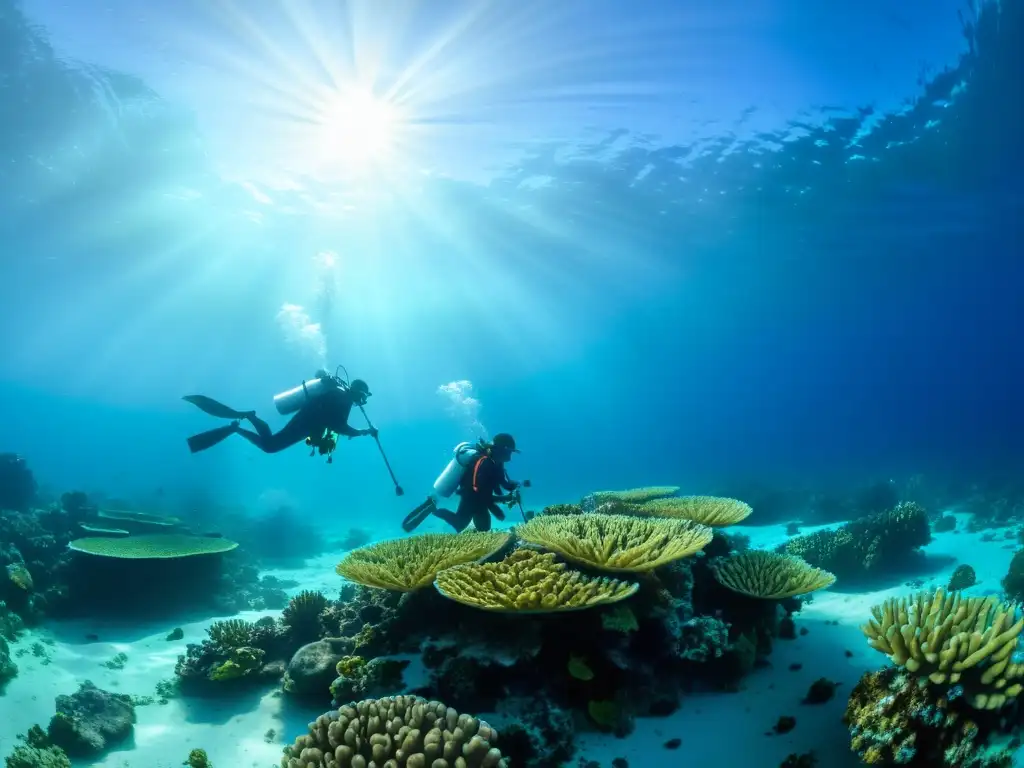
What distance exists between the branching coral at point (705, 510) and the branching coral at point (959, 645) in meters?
2.30

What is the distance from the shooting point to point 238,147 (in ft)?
87.5

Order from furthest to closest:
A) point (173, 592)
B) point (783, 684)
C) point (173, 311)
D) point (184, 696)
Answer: point (173, 311) < point (173, 592) < point (184, 696) < point (783, 684)

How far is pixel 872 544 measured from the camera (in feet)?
32.7

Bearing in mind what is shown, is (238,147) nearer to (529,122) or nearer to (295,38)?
(295,38)

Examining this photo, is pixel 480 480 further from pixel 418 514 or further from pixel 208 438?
pixel 208 438

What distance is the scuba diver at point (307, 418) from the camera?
10492 millimetres

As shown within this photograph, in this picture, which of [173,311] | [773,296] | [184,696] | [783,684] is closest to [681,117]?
[783,684]

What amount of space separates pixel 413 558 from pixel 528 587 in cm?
165

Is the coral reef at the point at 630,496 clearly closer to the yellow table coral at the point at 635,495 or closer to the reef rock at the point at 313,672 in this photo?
the yellow table coral at the point at 635,495

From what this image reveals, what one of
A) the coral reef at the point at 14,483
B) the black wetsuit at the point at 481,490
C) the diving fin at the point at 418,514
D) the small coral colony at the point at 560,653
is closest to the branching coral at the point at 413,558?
the small coral colony at the point at 560,653

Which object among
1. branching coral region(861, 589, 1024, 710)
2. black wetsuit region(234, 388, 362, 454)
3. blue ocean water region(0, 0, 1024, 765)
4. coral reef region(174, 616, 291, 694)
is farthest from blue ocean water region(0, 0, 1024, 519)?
branching coral region(861, 589, 1024, 710)

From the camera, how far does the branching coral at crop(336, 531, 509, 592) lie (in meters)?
4.91

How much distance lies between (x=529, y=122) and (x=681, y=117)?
23.0 feet

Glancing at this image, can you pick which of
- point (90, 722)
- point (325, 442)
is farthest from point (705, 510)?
point (325, 442)
